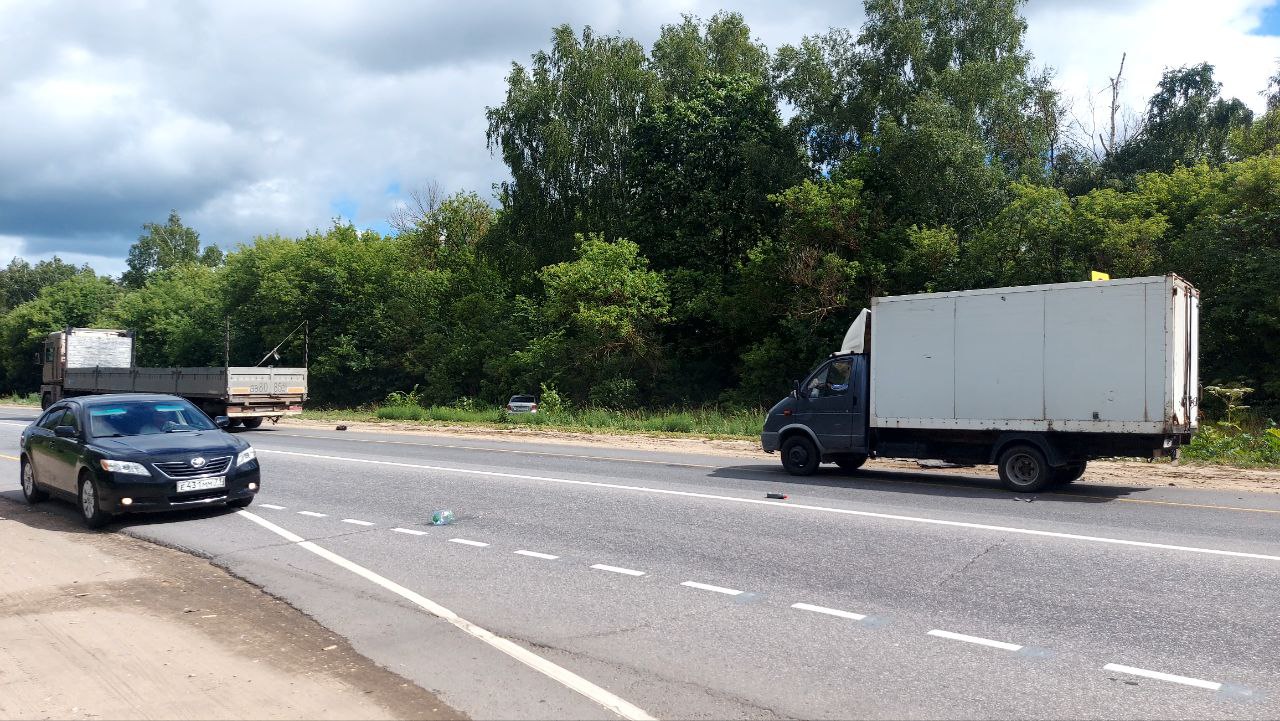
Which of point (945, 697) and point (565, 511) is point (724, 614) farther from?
point (565, 511)

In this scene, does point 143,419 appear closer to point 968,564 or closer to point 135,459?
point 135,459

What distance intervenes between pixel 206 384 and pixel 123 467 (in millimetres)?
18201

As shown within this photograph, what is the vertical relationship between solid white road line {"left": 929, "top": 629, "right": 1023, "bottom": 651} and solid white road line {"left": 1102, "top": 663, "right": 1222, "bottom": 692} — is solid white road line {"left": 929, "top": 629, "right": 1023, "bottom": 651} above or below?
below

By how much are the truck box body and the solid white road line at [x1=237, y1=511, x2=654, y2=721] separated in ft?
30.0

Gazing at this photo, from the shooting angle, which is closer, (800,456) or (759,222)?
(800,456)

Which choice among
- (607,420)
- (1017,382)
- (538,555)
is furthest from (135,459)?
(607,420)

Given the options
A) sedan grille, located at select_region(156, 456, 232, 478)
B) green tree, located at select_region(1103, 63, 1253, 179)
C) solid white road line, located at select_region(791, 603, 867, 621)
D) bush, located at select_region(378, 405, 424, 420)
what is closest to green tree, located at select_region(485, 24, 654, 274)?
bush, located at select_region(378, 405, 424, 420)

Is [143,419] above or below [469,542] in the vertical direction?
Result: above

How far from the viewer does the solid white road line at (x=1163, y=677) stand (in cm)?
502

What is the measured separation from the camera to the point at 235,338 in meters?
54.3

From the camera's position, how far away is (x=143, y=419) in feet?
38.1

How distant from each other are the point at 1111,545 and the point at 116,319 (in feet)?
254

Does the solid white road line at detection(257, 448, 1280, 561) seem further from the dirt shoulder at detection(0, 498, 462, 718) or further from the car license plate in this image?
the dirt shoulder at detection(0, 498, 462, 718)

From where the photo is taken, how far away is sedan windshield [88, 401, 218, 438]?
1128 centimetres
